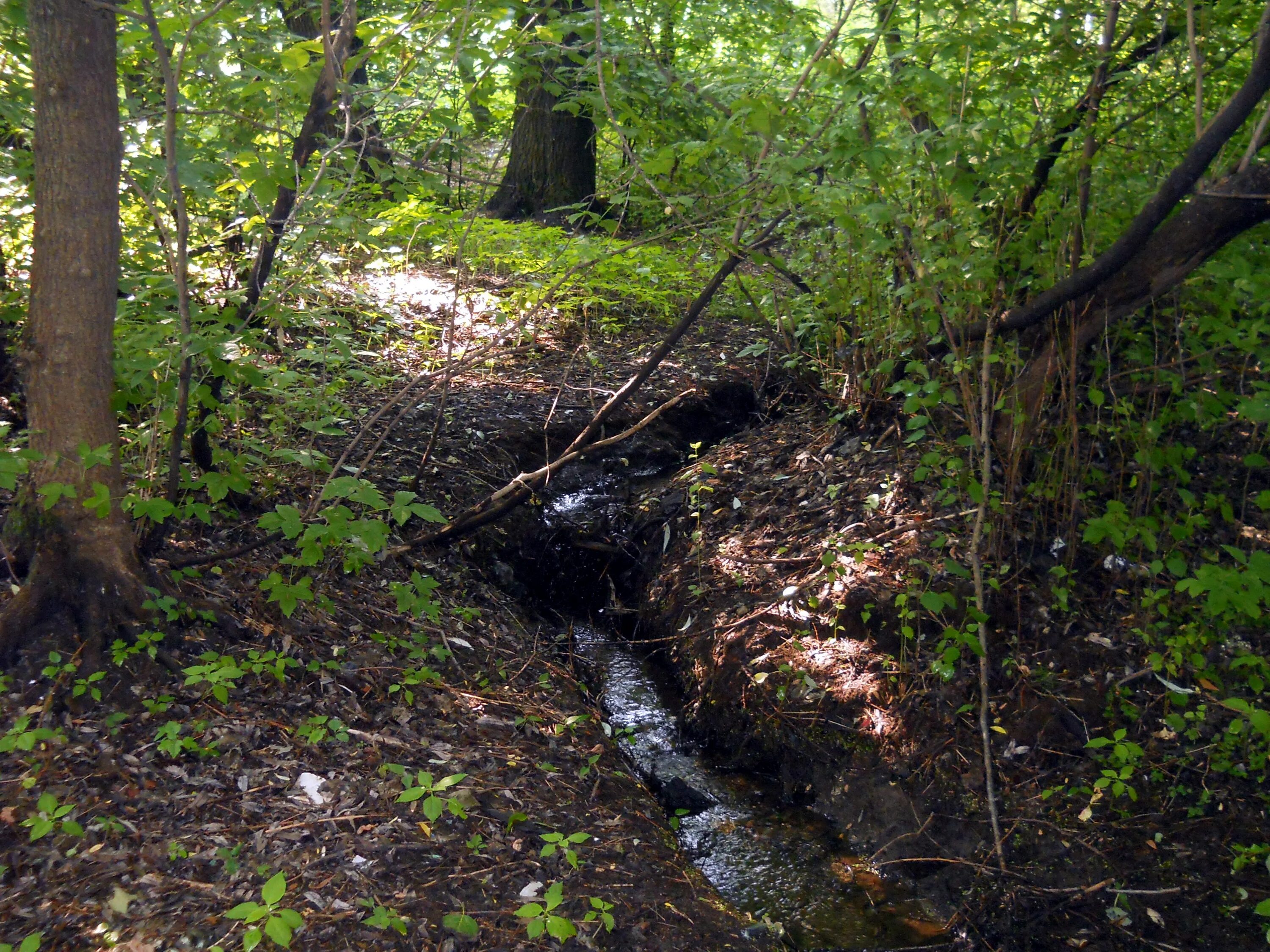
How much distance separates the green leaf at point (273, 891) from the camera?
86.1 inches

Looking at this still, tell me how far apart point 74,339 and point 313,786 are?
5.34ft

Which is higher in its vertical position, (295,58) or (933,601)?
(295,58)

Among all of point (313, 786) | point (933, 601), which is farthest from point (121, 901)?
point (933, 601)

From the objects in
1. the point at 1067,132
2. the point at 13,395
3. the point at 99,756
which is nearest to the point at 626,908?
the point at 99,756

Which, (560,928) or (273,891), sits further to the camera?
(560,928)

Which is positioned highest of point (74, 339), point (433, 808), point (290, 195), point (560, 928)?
point (290, 195)

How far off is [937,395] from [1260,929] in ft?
7.29

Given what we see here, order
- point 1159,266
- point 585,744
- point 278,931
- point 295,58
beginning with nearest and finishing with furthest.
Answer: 1. point 278,931
2. point 295,58
3. point 1159,266
4. point 585,744

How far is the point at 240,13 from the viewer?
3102mm

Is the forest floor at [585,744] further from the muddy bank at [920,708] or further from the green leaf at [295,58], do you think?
the green leaf at [295,58]

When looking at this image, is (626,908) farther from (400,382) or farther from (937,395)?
(400,382)

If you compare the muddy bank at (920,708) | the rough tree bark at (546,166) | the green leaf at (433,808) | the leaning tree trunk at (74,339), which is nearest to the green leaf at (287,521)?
the leaning tree trunk at (74,339)

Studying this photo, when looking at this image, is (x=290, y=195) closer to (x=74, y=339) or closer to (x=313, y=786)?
(x=74, y=339)

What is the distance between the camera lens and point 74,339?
2787 millimetres
